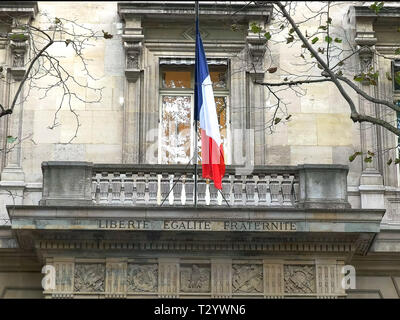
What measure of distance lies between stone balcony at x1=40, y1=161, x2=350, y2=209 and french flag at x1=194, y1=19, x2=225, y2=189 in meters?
0.56

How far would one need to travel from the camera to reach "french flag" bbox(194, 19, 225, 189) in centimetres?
2003

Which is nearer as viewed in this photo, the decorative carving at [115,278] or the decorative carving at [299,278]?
the decorative carving at [115,278]

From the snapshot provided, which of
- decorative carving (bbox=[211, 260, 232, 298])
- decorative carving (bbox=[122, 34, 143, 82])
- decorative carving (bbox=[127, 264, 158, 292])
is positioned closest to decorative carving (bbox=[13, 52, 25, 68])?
decorative carving (bbox=[122, 34, 143, 82])

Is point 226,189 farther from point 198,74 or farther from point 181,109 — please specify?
point 181,109

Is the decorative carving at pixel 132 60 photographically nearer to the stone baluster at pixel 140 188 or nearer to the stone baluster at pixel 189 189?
the stone baluster at pixel 140 188

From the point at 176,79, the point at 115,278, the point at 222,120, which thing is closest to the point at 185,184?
the point at 115,278

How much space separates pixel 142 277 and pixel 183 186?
6.58 ft

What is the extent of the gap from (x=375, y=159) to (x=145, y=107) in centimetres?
523

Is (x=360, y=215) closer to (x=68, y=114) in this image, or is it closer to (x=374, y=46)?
(x=374, y=46)

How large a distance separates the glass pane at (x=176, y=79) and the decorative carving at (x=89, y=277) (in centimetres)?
527

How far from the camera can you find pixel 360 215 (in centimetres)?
1961

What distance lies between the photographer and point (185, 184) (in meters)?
20.6

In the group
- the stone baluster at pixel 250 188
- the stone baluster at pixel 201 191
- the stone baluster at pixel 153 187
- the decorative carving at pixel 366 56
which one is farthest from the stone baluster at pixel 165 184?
the decorative carving at pixel 366 56

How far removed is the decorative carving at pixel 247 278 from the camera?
65.5 ft
